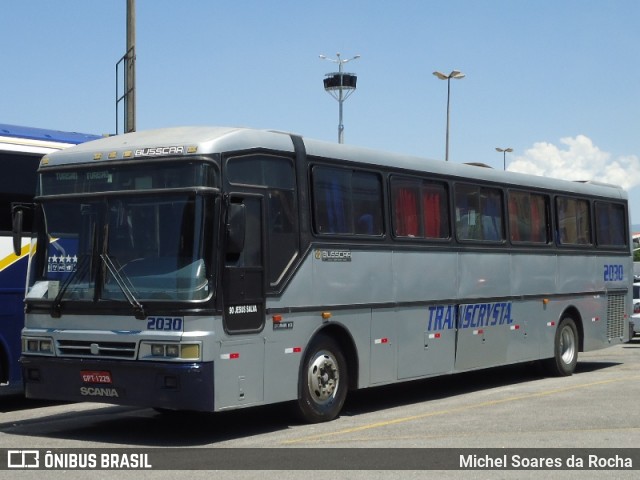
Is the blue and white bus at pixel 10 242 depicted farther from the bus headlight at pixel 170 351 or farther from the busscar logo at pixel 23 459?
the busscar logo at pixel 23 459

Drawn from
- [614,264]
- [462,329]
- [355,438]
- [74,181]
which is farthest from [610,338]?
[74,181]

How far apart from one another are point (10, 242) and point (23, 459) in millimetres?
4935

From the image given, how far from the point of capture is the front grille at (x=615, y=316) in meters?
21.0

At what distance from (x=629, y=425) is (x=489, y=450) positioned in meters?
2.58

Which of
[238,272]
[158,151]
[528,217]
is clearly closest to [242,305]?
[238,272]

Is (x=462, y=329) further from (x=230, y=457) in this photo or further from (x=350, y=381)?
(x=230, y=457)

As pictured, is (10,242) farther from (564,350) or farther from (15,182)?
(564,350)

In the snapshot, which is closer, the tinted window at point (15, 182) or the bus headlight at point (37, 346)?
the bus headlight at point (37, 346)

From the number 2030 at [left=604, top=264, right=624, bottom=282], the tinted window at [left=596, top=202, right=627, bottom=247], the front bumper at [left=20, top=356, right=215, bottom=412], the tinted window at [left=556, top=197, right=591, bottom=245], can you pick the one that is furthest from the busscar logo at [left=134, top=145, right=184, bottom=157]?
the number 2030 at [left=604, top=264, right=624, bottom=282]

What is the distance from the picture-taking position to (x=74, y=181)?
12.5 meters

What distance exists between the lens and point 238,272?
1188cm

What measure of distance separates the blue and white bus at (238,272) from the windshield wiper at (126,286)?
2 centimetres

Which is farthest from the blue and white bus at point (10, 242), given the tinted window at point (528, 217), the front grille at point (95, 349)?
the tinted window at point (528, 217)

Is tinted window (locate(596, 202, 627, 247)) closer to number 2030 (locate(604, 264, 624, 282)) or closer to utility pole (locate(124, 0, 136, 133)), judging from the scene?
number 2030 (locate(604, 264, 624, 282))
